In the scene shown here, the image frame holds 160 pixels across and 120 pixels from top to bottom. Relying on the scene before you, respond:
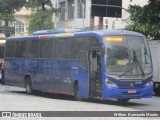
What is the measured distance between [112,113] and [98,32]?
6.09m

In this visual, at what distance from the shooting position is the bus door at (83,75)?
20.2 metres

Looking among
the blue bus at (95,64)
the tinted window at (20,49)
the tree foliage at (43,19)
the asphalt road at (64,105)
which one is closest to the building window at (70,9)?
the tree foliage at (43,19)

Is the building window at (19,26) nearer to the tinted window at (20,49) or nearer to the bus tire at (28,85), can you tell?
the tinted window at (20,49)

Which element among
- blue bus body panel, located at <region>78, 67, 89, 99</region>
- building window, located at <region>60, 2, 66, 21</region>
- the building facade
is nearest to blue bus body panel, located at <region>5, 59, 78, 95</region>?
blue bus body panel, located at <region>78, 67, 89, 99</region>

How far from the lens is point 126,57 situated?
19.3 metres

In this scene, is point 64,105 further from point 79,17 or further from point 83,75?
point 79,17

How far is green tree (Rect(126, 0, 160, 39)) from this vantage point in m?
31.2

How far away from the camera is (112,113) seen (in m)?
14.5

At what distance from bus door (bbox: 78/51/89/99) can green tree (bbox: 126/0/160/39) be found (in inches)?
453

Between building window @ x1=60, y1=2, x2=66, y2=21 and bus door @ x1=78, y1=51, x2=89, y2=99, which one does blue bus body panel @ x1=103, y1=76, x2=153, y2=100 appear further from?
building window @ x1=60, y1=2, x2=66, y2=21

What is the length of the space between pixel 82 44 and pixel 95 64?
4.02 ft

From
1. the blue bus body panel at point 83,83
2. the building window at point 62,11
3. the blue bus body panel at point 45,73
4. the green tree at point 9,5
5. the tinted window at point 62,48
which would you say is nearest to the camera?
the blue bus body panel at point 83,83

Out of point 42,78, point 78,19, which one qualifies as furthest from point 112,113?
point 78,19

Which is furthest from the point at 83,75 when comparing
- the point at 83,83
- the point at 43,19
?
the point at 43,19
